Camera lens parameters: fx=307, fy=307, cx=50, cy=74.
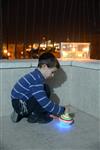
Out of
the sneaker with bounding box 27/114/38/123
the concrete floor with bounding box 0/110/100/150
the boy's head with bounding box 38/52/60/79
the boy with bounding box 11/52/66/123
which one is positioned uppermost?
the boy's head with bounding box 38/52/60/79

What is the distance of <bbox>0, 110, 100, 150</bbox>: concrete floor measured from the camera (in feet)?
4.32

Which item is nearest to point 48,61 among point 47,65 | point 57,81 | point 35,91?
point 47,65

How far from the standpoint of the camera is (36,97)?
1.59 meters

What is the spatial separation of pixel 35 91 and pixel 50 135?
249mm

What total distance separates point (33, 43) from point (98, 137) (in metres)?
2.54

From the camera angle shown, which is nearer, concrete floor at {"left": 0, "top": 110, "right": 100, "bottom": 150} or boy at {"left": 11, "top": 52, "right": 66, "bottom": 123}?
concrete floor at {"left": 0, "top": 110, "right": 100, "bottom": 150}

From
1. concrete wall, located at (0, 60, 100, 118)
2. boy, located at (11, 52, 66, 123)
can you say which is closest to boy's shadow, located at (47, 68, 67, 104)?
concrete wall, located at (0, 60, 100, 118)

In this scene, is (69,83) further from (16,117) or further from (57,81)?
(16,117)

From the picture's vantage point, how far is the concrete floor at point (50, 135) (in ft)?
4.32

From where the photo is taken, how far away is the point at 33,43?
3.83 meters

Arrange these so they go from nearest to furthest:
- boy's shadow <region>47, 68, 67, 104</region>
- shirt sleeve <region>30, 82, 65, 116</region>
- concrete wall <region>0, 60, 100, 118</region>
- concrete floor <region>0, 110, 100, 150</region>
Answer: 1. concrete floor <region>0, 110, 100, 150</region>
2. shirt sleeve <region>30, 82, 65, 116</region>
3. concrete wall <region>0, 60, 100, 118</region>
4. boy's shadow <region>47, 68, 67, 104</region>

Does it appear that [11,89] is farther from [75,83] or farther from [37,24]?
[37,24]

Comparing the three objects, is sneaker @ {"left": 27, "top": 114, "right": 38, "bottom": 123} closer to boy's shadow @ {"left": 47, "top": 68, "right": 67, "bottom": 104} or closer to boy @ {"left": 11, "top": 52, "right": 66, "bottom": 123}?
boy @ {"left": 11, "top": 52, "right": 66, "bottom": 123}

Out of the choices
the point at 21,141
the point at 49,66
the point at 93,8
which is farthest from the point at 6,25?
the point at 21,141
